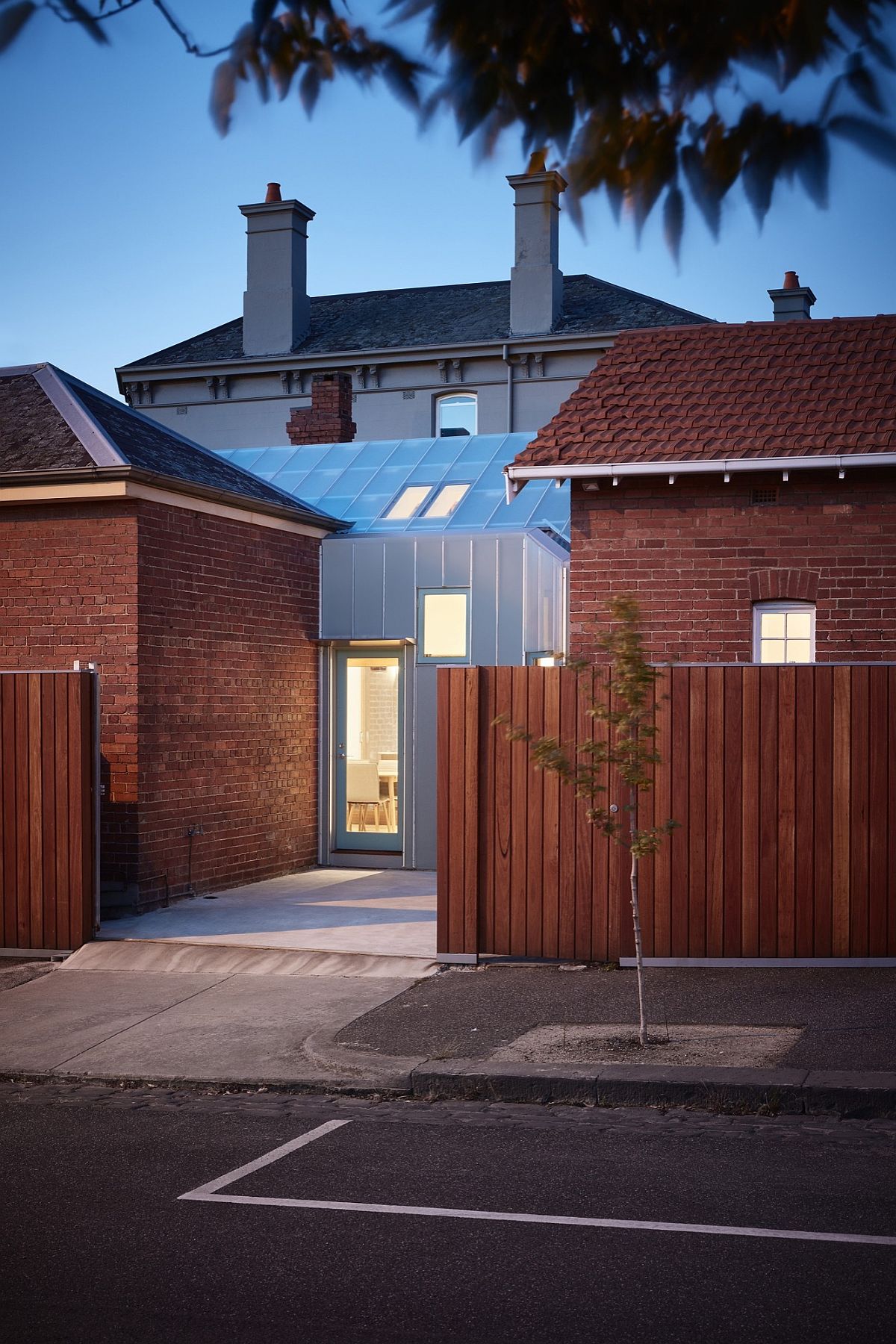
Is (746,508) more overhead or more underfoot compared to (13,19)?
more overhead

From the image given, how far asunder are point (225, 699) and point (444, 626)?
10.2ft

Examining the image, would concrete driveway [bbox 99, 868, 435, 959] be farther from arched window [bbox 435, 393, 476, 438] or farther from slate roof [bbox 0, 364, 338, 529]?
arched window [bbox 435, 393, 476, 438]

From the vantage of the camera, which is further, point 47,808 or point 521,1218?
point 47,808

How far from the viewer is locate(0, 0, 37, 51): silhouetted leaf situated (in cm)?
171

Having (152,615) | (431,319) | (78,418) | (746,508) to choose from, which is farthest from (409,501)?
(431,319)

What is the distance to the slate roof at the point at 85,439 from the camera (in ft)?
45.9

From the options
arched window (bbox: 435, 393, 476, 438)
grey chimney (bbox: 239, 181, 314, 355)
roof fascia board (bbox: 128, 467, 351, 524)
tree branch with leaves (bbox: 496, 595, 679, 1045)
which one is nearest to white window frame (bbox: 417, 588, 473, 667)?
roof fascia board (bbox: 128, 467, 351, 524)

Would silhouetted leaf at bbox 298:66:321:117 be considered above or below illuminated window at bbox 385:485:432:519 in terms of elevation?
below

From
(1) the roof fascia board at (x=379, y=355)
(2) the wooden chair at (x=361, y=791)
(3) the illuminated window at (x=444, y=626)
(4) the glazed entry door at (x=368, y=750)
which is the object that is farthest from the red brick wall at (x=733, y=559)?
(1) the roof fascia board at (x=379, y=355)

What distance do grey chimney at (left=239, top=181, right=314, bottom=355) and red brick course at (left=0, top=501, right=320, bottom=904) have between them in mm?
18464

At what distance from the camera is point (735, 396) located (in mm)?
13891

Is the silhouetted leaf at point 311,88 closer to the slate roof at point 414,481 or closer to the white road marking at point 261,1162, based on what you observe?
the white road marking at point 261,1162

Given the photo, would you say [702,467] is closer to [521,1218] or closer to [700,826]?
[700,826]

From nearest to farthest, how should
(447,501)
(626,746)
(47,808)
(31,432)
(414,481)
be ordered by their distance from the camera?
(626,746) < (47,808) < (31,432) < (447,501) < (414,481)
